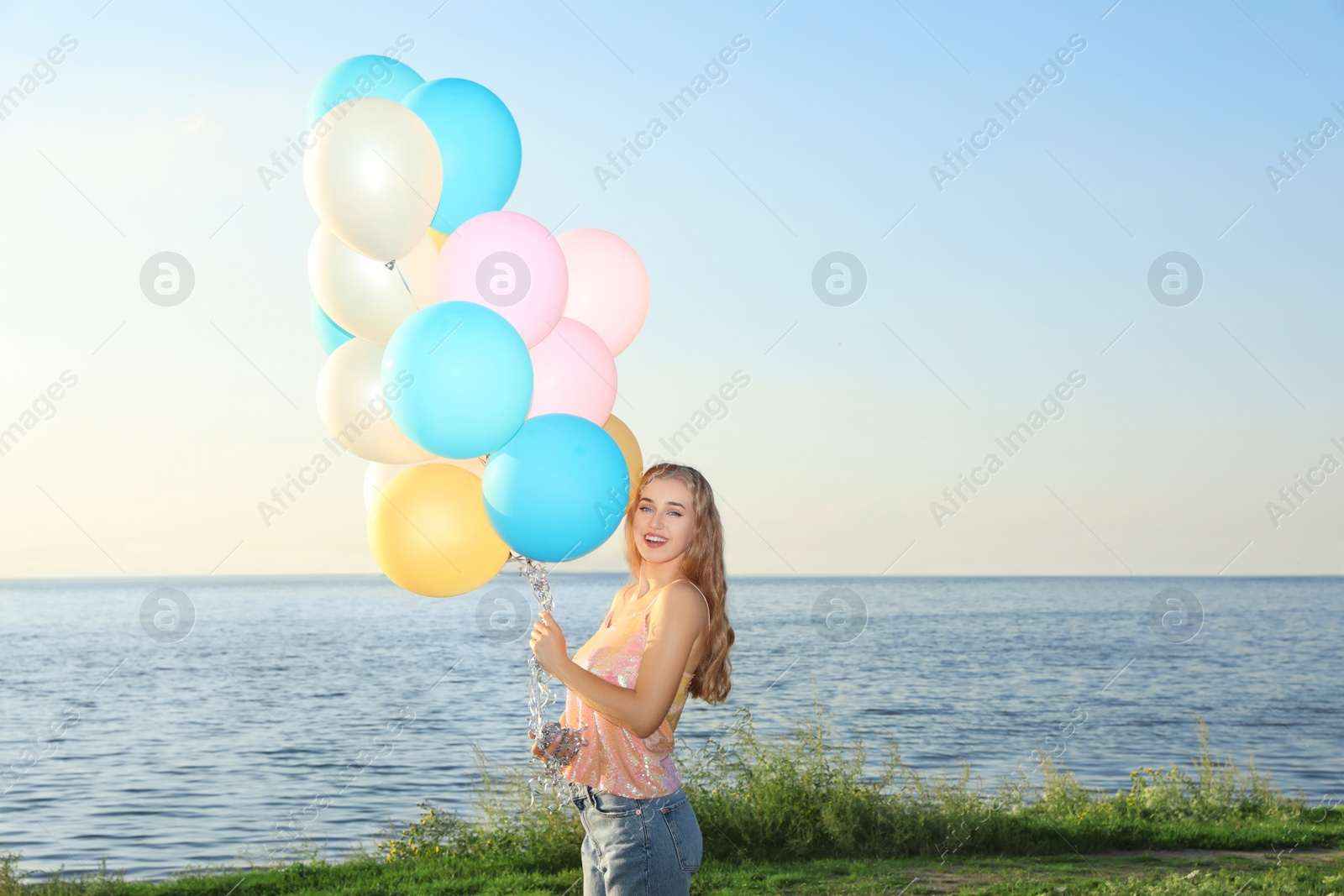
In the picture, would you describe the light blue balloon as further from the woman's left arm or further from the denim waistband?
the denim waistband

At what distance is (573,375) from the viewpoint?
358 cm

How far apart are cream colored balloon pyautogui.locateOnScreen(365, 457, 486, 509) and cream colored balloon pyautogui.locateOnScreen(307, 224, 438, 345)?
0.48 meters

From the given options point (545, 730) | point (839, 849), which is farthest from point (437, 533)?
point (839, 849)

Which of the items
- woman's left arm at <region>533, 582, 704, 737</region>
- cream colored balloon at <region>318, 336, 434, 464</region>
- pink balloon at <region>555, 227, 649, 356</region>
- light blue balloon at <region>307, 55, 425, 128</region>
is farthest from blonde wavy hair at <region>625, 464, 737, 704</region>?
light blue balloon at <region>307, 55, 425, 128</region>

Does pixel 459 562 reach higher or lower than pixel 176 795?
higher

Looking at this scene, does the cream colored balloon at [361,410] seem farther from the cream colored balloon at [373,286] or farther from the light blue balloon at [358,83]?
the light blue balloon at [358,83]

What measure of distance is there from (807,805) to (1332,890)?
3173 mm

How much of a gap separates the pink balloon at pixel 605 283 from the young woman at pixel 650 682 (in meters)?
1.18

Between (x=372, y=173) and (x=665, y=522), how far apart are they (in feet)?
5.02

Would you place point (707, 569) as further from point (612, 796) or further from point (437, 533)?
point (437, 533)

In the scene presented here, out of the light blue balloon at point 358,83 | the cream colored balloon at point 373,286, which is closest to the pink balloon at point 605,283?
the cream colored balloon at point 373,286

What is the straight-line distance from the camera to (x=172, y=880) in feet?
22.2

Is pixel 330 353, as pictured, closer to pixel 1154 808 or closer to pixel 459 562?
pixel 459 562

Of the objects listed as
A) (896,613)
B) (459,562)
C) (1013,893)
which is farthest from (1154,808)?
(896,613)
